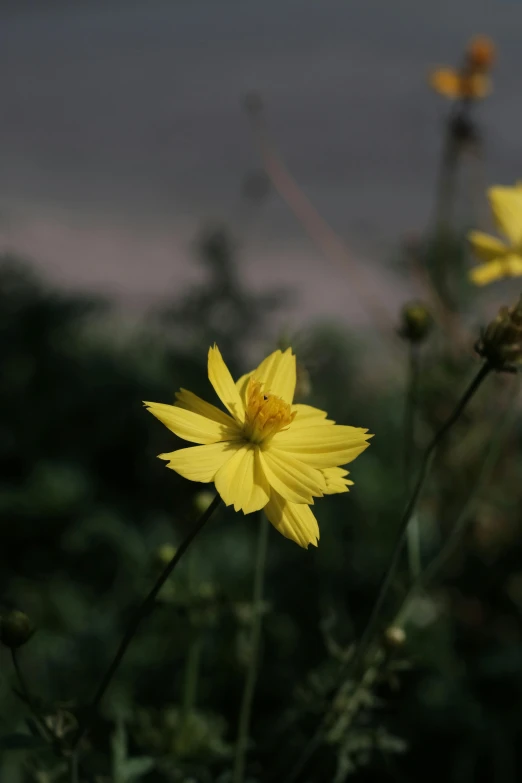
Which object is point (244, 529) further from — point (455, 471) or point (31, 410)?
point (31, 410)

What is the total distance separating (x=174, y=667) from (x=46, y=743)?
0.71m

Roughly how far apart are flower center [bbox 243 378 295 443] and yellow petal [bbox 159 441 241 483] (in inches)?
0.9

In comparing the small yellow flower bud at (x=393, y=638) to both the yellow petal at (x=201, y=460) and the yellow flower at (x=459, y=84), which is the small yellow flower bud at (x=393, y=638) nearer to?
the yellow petal at (x=201, y=460)

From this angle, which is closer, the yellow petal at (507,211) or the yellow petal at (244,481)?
the yellow petal at (244,481)

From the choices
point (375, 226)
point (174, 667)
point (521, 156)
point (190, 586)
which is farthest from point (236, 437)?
point (521, 156)

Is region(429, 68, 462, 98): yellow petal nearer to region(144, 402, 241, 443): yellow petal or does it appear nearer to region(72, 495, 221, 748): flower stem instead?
region(144, 402, 241, 443): yellow petal

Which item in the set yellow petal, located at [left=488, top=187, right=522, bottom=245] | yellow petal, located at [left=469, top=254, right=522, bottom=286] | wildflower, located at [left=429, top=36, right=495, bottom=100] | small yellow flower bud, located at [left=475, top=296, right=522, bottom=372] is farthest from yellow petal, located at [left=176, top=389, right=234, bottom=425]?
wildflower, located at [left=429, top=36, right=495, bottom=100]

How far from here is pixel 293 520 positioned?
0.64 metres

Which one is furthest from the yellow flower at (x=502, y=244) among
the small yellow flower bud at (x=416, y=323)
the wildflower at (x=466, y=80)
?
the wildflower at (x=466, y=80)

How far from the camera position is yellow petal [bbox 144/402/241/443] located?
64 cm

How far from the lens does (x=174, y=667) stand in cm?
136

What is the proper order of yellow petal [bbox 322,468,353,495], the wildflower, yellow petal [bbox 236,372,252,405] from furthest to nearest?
1. the wildflower
2. yellow petal [bbox 236,372,252,405]
3. yellow petal [bbox 322,468,353,495]

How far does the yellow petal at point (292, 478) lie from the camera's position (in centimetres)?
64

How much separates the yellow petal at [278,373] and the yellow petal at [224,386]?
25 mm
